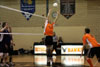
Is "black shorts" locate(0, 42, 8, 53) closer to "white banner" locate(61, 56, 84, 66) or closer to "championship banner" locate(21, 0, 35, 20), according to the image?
"white banner" locate(61, 56, 84, 66)

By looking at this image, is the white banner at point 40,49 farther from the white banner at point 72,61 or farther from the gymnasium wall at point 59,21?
the white banner at point 72,61

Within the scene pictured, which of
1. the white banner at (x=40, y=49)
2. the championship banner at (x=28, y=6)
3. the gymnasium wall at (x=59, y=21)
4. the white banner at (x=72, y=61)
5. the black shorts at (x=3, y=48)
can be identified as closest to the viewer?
the black shorts at (x=3, y=48)

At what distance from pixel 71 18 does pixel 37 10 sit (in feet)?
10.5

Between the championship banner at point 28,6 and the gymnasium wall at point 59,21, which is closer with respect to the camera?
the gymnasium wall at point 59,21

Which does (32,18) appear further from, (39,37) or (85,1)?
Result: (85,1)

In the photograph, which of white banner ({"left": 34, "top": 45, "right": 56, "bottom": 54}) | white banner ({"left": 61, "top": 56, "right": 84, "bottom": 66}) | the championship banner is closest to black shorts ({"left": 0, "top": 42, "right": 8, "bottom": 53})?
white banner ({"left": 61, "top": 56, "right": 84, "bottom": 66})

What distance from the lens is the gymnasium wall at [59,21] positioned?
60.6 ft

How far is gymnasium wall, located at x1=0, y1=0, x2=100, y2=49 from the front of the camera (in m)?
18.5

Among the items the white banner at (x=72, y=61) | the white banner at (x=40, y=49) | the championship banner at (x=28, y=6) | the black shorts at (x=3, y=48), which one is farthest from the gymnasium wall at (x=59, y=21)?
the black shorts at (x=3, y=48)

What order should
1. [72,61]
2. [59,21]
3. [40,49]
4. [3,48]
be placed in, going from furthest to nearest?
[59,21] → [40,49] → [72,61] → [3,48]

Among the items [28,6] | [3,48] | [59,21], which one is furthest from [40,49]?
[3,48]

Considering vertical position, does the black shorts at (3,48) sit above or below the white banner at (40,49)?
above

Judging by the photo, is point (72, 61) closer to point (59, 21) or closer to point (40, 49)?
point (40, 49)

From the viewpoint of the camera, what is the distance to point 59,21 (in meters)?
18.9
